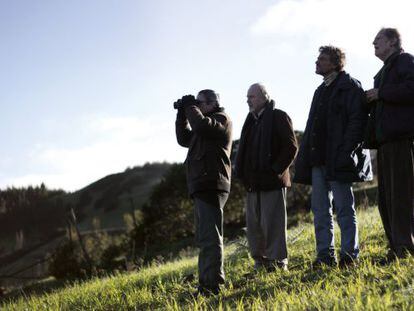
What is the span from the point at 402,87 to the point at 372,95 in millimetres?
344

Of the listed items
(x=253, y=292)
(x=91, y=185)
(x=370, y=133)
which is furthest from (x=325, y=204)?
(x=91, y=185)

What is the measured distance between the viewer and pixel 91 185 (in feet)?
161

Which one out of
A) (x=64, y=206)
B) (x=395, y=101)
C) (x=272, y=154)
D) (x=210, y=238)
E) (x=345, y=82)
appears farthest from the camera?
(x=64, y=206)

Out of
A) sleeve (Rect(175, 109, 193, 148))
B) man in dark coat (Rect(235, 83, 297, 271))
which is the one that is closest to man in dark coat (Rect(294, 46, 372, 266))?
man in dark coat (Rect(235, 83, 297, 271))

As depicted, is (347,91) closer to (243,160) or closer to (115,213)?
(243,160)

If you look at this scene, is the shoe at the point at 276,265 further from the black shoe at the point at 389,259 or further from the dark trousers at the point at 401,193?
the dark trousers at the point at 401,193

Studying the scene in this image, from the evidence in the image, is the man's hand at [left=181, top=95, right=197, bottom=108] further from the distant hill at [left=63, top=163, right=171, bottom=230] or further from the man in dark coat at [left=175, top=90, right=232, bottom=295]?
the distant hill at [left=63, top=163, right=171, bottom=230]

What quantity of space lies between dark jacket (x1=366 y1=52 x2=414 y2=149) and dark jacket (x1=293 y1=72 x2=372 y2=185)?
190 millimetres

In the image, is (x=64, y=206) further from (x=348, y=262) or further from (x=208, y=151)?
(x=348, y=262)

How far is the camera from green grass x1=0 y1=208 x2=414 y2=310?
3896mm

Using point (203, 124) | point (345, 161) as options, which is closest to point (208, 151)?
point (203, 124)

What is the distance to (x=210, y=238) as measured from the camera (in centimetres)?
528

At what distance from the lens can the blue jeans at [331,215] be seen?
17.4 feet

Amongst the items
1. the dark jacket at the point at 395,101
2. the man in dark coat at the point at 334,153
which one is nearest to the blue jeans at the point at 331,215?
the man in dark coat at the point at 334,153
